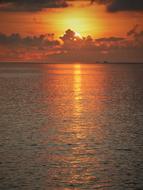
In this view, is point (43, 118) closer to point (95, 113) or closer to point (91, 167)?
point (95, 113)

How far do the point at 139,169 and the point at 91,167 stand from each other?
13.5 ft

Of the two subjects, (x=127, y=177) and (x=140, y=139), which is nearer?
(x=127, y=177)

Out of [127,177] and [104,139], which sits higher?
[127,177]

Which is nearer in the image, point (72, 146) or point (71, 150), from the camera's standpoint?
point (71, 150)

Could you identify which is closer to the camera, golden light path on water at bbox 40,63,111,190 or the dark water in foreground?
the dark water in foreground

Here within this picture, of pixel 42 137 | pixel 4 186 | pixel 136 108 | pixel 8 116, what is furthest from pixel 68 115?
pixel 4 186

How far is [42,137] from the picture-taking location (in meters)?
53.0

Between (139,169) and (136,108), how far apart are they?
48.4m

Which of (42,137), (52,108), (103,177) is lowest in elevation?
(52,108)

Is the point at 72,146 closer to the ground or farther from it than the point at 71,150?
closer to the ground

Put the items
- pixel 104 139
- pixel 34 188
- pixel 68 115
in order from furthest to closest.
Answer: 1. pixel 68 115
2. pixel 104 139
3. pixel 34 188

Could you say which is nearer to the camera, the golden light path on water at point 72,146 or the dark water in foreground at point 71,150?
the dark water in foreground at point 71,150

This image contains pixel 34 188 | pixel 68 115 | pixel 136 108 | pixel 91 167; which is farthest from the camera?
pixel 136 108

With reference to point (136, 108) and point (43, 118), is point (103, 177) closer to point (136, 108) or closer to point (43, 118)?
point (43, 118)
